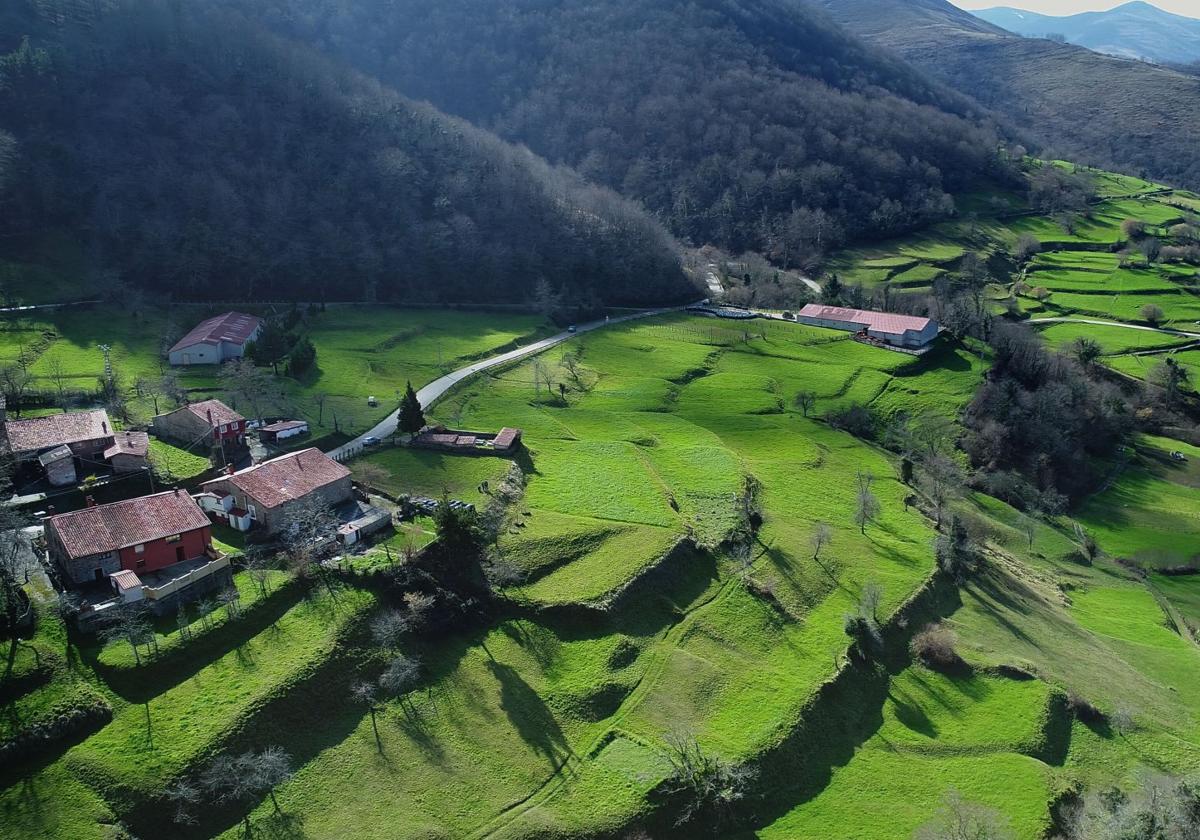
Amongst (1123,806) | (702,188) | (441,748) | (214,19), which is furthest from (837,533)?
(214,19)

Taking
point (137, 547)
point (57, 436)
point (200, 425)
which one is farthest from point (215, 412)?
point (137, 547)

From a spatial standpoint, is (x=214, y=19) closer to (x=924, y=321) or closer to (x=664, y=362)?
(x=664, y=362)

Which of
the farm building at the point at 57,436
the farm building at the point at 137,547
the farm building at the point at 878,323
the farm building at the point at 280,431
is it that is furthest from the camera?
the farm building at the point at 878,323

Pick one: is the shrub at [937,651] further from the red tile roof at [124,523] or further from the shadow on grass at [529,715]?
the red tile roof at [124,523]

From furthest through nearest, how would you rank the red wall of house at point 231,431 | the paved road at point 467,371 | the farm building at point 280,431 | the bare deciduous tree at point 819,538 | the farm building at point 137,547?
the paved road at point 467,371 < the farm building at point 280,431 < the bare deciduous tree at point 819,538 < the red wall of house at point 231,431 < the farm building at point 137,547

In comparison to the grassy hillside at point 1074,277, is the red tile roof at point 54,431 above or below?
above

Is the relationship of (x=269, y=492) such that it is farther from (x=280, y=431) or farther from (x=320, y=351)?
(x=320, y=351)

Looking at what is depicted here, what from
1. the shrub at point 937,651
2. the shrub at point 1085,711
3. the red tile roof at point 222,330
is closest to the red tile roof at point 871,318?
the shrub at point 937,651

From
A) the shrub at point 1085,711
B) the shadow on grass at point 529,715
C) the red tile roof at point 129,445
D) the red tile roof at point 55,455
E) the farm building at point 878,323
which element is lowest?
the shrub at point 1085,711

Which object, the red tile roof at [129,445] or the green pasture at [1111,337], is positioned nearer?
the red tile roof at [129,445]
